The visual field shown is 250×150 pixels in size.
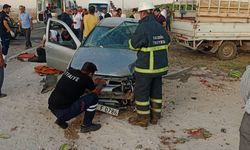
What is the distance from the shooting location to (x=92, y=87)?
532cm

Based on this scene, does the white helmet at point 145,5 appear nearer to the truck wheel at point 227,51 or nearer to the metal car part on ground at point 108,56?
the metal car part on ground at point 108,56

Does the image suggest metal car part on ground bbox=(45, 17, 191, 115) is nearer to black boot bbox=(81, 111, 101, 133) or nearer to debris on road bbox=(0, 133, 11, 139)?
black boot bbox=(81, 111, 101, 133)

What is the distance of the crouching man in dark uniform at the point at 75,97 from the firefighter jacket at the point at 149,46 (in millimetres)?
705

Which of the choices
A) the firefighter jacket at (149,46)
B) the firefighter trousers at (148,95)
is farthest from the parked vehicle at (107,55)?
the firefighter jacket at (149,46)

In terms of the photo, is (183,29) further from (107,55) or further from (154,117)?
(154,117)

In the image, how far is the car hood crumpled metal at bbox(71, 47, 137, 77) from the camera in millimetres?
5996

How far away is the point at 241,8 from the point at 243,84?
9503 millimetres

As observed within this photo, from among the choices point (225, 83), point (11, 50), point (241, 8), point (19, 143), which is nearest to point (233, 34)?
point (241, 8)

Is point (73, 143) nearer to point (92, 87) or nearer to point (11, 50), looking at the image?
point (92, 87)

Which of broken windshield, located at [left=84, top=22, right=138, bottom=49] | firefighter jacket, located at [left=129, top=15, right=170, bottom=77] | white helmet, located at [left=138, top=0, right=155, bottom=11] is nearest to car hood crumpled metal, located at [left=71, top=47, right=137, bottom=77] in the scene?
broken windshield, located at [left=84, top=22, right=138, bottom=49]

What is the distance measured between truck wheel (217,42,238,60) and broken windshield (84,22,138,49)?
5307 millimetres

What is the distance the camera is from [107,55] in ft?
21.6

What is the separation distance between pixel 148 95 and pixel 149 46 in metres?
0.78

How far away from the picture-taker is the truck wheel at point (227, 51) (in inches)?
475
